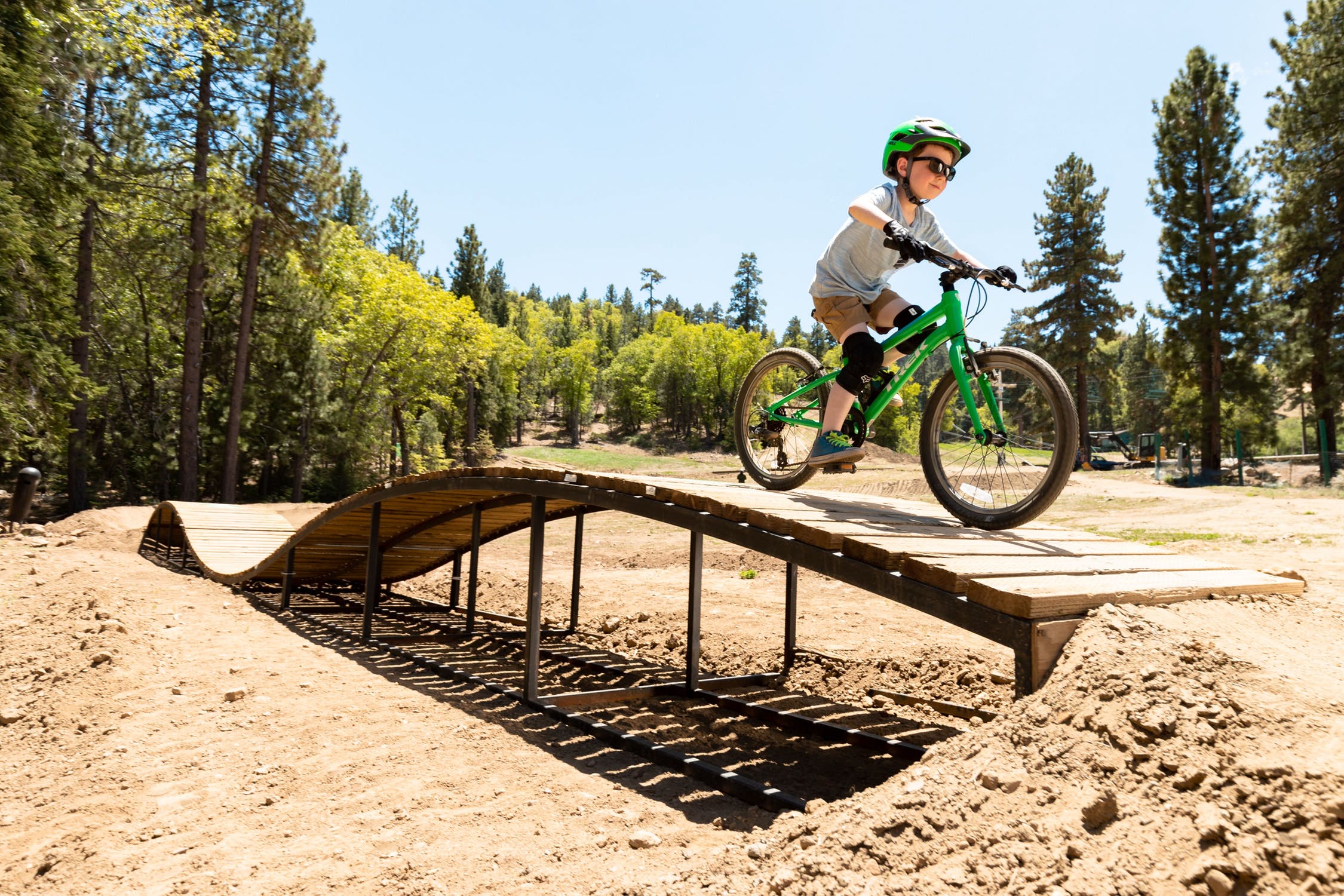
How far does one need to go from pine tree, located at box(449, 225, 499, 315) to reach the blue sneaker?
50.4 metres

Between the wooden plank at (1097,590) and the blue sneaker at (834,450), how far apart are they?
1.63 meters

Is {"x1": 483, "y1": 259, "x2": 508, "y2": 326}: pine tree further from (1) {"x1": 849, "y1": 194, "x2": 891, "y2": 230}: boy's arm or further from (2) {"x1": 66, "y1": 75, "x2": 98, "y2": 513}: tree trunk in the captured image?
(1) {"x1": 849, "y1": 194, "x2": 891, "y2": 230}: boy's arm

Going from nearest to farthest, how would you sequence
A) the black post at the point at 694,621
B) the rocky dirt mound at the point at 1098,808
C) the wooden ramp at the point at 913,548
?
the rocky dirt mound at the point at 1098,808
the wooden ramp at the point at 913,548
the black post at the point at 694,621

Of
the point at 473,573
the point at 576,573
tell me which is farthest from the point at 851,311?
the point at 473,573

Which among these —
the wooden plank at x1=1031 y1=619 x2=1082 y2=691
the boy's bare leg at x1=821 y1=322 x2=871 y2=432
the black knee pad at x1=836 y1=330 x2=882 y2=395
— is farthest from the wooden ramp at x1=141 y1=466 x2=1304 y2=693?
the black knee pad at x1=836 y1=330 x2=882 y2=395

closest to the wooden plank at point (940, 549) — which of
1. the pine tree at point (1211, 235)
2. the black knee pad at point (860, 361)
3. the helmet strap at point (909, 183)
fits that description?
the black knee pad at point (860, 361)

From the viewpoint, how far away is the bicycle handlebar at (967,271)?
4570 mm

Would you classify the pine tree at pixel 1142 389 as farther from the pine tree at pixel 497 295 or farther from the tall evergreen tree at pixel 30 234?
the tall evergreen tree at pixel 30 234

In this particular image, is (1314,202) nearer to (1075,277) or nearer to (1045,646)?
(1075,277)

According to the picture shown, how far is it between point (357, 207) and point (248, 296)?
90.4 feet

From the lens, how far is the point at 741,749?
5.94 meters

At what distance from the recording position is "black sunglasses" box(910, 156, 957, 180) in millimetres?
4910

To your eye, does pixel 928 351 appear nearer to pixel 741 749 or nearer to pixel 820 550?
pixel 820 550

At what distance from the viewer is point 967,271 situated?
463 centimetres
